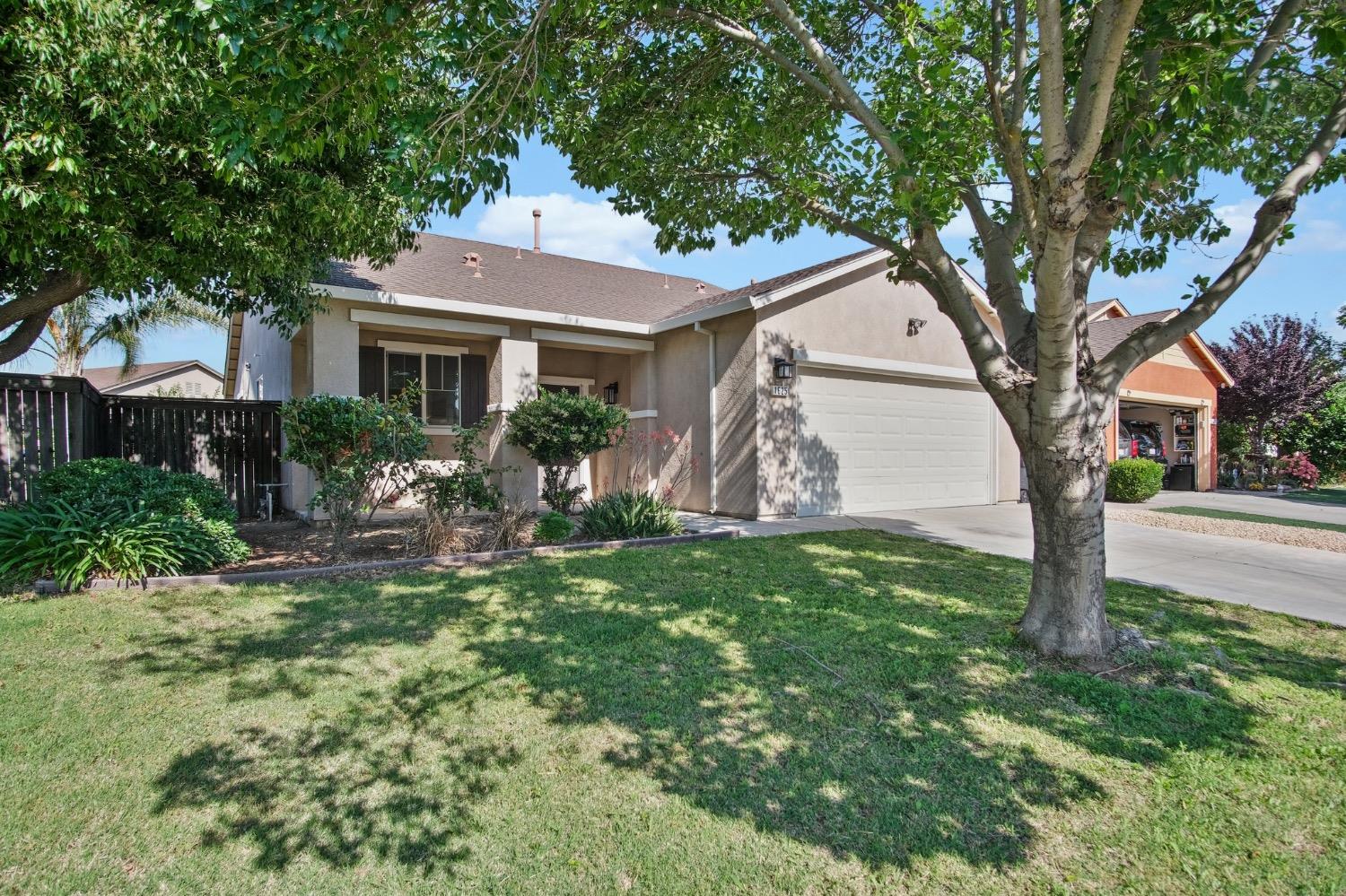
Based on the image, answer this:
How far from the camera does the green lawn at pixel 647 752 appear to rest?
2348 mm

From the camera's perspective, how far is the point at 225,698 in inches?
137

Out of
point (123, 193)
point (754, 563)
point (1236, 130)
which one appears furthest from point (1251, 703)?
point (123, 193)

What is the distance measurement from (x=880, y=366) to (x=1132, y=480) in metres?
7.37

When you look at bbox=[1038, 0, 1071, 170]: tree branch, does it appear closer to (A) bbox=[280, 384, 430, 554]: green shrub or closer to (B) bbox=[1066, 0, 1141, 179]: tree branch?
(B) bbox=[1066, 0, 1141, 179]: tree branch

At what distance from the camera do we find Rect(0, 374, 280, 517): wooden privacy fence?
7.39 m

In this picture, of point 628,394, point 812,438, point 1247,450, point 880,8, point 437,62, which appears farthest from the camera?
point 1247,450

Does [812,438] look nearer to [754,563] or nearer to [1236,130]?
[754,563]

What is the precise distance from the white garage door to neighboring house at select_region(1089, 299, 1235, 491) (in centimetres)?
738

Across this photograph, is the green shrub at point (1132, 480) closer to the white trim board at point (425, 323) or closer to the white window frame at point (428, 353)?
the white trim board at point (425, 323)

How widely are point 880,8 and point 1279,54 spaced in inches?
116

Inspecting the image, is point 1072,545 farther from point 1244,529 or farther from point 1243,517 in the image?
point 1243,517

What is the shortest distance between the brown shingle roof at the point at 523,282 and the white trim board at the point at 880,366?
10.5ft

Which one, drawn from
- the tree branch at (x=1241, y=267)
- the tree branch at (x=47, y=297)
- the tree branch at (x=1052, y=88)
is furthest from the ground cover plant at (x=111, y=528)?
the tree branch at (x=1241, y=267)

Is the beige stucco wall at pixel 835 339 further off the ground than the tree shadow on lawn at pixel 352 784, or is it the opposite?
the beige stucco wall at pixel 835 339
